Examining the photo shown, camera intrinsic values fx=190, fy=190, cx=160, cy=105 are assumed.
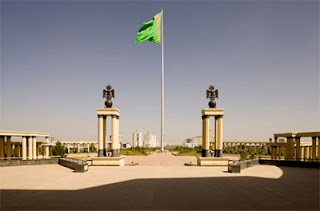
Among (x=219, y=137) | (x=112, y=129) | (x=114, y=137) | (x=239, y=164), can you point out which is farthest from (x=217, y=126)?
(x=112, y=129)

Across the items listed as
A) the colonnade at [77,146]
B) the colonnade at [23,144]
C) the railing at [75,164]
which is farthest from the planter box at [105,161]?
the colonnade at [77,146]

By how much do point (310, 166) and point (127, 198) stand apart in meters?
22.4

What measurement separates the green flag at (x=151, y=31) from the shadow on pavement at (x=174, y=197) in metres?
23.9

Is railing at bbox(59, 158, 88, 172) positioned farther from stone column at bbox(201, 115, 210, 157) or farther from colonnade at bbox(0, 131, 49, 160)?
colonnade at bbox(0, 131, 49, 160)

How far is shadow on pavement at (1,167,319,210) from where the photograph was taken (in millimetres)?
8961

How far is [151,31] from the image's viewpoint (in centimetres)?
3134

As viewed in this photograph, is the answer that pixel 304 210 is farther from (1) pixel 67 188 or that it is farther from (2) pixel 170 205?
(1) pixel 67 188

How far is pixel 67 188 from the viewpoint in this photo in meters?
11.9

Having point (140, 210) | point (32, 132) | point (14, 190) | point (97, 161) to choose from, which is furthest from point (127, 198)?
point (32, 132)

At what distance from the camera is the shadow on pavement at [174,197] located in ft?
29.4

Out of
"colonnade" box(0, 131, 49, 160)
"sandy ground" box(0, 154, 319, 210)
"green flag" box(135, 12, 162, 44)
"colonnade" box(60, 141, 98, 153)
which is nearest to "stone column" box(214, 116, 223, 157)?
"sandy ground" box(0, 154, 319, 210)

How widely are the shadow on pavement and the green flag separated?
23.9 m

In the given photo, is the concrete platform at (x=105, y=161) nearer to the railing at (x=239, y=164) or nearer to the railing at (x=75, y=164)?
the railing at (x=75, y=164)

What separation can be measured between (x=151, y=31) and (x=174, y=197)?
27244 mm
